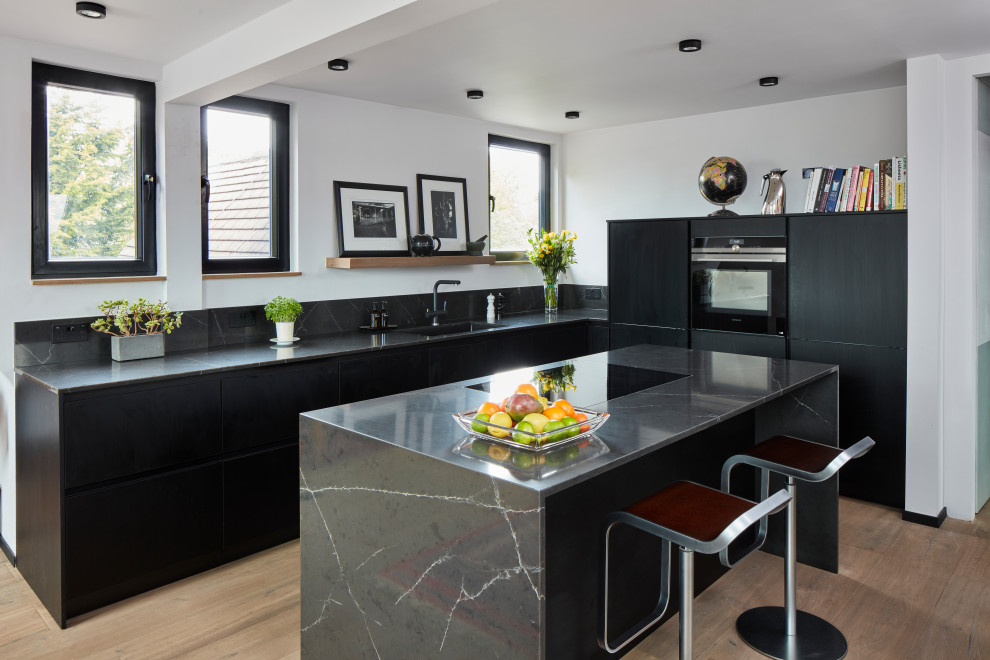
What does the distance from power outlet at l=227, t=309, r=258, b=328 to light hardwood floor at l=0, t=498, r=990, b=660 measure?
124cm

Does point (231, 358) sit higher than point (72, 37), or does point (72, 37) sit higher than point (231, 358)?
point (72, 37)

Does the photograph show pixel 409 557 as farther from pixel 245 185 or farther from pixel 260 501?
pixel 245 185

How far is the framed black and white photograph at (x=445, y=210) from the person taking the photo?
492 cm

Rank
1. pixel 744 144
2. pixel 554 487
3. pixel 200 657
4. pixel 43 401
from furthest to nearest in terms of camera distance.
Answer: pixel 744 144 < pixel 43 401 < pixel 200 657 < pixel 554 487

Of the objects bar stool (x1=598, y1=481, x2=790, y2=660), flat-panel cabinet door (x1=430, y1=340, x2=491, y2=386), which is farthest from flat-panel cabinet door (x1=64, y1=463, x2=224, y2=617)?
bar stool (x1=598, y1=481, x2=790, y2=660)

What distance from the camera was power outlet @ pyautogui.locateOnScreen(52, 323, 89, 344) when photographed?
330 cm

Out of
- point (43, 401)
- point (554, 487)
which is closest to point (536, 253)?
point (43, 401)

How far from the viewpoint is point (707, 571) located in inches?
118

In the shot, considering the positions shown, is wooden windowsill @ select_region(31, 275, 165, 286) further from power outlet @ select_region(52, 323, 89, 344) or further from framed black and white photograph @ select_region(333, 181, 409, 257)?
framed black and white photograph @ select_region(333, 181, 409, 257)

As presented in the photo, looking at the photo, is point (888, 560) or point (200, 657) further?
point (888, 560)

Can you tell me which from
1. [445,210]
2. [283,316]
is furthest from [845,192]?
[283,316]

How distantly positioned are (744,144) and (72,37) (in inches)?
156

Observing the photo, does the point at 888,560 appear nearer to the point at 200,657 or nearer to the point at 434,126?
the point at 200,657

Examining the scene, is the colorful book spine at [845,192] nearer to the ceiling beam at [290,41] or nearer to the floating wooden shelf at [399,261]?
the floating wooden shelf at [399,261]
